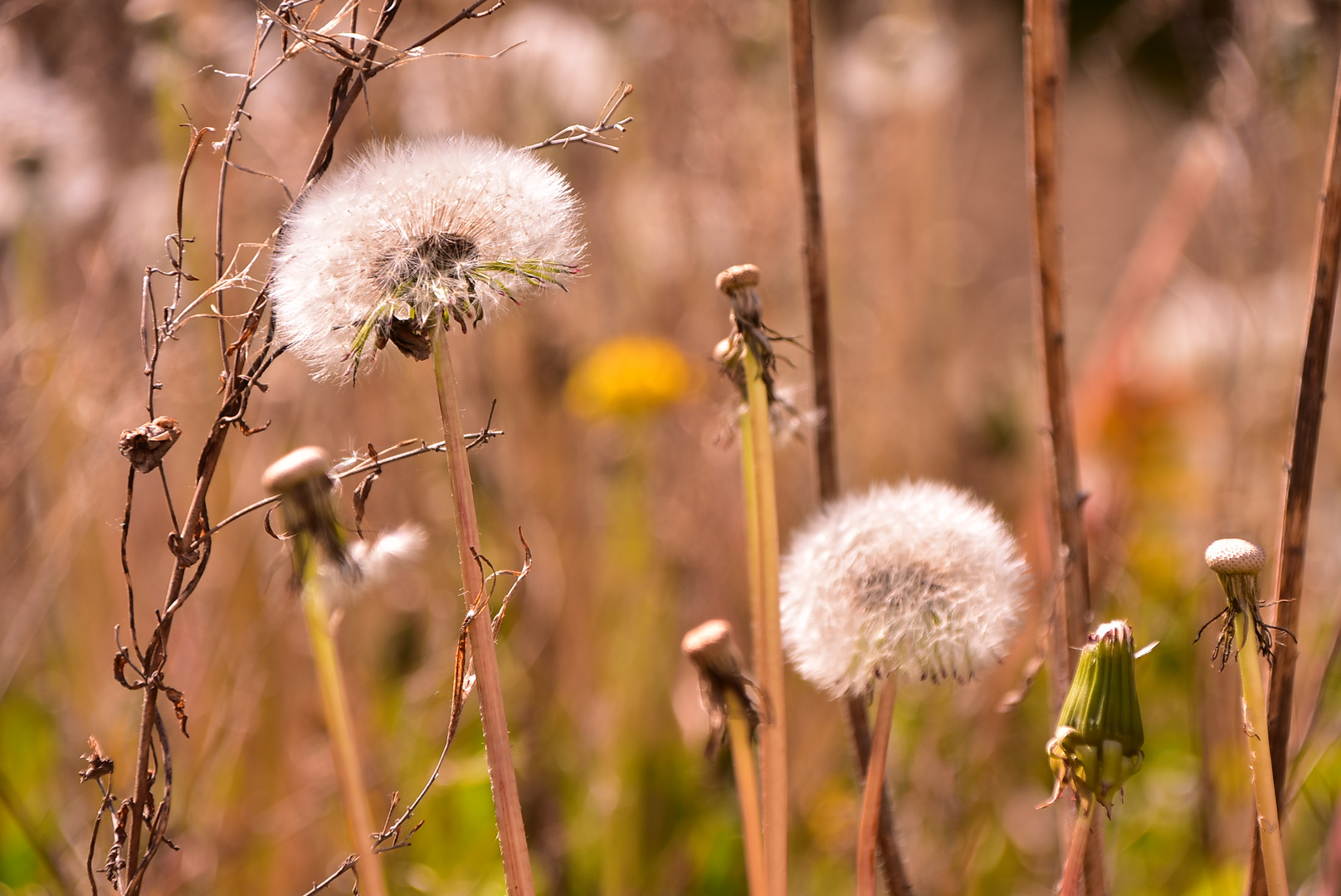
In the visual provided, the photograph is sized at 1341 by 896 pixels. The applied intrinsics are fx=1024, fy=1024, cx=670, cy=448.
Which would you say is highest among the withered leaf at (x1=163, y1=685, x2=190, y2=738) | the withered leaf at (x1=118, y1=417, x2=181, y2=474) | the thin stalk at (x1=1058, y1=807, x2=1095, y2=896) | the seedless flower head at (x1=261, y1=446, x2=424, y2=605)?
the withered leaf at (x1=118, y1=417, x2=181, y2=474)

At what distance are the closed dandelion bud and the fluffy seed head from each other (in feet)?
0.11

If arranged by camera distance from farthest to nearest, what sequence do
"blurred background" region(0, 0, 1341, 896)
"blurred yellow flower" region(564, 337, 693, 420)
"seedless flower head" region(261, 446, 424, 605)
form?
"blurred yellow flower" region(564, 337, 693, 420) → "blurred background" region(0, 0, 1341, 896) → "seedless flower head" region(261, 446, 424, 605)

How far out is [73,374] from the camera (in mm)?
1009

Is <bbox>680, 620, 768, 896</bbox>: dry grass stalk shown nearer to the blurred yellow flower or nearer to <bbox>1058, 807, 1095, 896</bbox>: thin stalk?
<bbox>1058, 807, 1095, 896</bbox>: thin stalk

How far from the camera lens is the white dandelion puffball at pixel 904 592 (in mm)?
378

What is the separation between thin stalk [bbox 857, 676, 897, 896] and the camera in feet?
1.20

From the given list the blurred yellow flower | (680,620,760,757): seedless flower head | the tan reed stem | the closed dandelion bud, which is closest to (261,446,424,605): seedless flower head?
(680,620,760,757): seedless flower head

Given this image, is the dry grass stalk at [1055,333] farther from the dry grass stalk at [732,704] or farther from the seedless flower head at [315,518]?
the seedless flower head at [315,518]

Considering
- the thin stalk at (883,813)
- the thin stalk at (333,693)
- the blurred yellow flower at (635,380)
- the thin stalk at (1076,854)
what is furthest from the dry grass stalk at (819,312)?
the blurred yellow flower at (635,380)

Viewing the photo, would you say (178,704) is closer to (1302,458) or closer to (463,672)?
(463,672)

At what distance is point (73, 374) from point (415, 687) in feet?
1.53

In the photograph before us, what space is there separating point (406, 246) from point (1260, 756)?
321mm

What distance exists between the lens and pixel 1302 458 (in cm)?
41

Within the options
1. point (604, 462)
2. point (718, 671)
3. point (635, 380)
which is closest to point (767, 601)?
point (718, 671)
